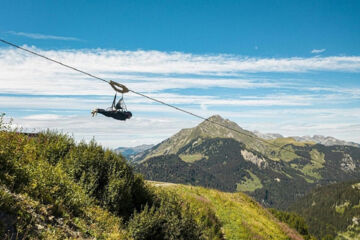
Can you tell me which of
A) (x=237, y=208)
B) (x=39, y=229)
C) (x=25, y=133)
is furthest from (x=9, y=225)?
(x=237, y=208)

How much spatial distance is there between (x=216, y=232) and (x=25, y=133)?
15971mm

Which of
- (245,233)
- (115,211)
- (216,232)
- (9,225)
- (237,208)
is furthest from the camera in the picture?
(237,208)

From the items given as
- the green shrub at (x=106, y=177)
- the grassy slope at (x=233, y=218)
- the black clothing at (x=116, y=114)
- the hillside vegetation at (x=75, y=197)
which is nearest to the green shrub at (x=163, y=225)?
the hillside vegetation at (x=75, y=197)

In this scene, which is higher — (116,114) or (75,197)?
(116,114)

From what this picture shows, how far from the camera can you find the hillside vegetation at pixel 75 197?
10164mm

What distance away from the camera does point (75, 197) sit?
42.1ft

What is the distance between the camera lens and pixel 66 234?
10375 millimetres

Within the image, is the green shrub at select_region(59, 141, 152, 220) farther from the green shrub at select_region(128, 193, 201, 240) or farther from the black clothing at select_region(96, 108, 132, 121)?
the black clothing at select_region(96, 108, 132, 121)

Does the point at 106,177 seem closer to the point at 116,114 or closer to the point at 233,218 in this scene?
the point at 116,114

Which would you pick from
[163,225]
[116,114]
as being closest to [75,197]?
[163,225]

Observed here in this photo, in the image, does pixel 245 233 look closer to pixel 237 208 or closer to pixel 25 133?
pixel 237 208

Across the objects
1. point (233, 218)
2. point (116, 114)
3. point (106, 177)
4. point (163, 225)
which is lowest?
point (233, 218)

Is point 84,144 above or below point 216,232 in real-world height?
above

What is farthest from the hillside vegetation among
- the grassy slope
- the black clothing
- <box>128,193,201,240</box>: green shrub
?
the black clothing
